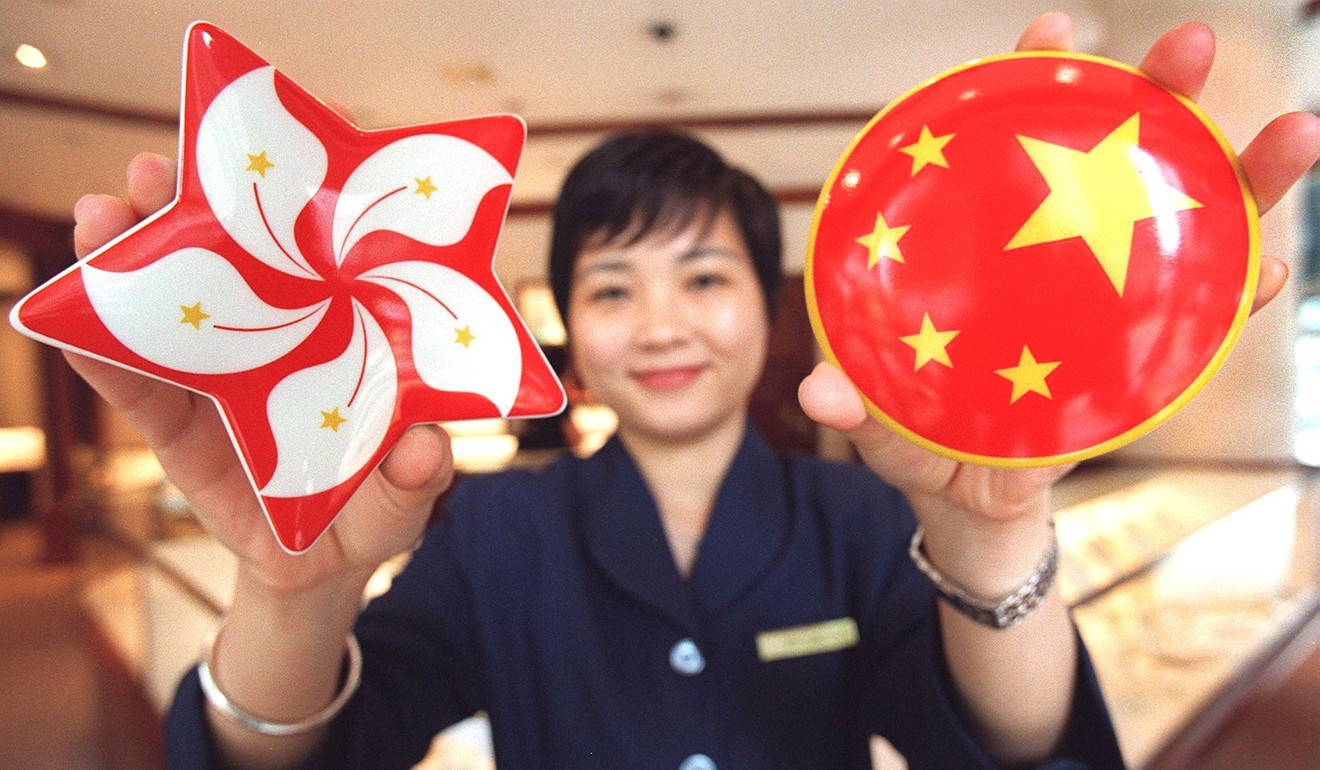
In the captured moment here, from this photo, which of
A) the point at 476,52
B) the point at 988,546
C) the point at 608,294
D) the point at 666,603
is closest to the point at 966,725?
the point at 988,546

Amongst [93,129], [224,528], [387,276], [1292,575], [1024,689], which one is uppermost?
[93,129]

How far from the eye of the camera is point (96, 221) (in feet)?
1.11

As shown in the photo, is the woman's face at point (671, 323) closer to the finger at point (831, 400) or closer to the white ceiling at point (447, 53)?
the white ceiling at point (447, 53)

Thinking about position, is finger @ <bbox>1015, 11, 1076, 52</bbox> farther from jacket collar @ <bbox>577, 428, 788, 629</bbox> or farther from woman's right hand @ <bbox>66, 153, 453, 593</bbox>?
jacket collar @ <bbox>577, 428, 788, 629</bbox>

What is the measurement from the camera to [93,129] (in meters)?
0.42

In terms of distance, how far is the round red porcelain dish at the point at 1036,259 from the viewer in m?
0.35

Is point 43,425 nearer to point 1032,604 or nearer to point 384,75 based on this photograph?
point 384,75

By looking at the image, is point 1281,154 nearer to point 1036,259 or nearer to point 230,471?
point 1036,259

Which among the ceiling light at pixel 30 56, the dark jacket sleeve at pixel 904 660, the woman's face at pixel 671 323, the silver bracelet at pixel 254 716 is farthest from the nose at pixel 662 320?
the ceiling light at pixel 30 56

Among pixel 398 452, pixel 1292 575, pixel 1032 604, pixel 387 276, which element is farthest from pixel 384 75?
pixel 1292 575

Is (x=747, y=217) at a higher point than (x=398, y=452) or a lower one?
higher

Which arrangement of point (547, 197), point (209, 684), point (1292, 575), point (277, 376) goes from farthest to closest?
point (1292, 575), point (547, 197), point (209, 684), point (277, 376)

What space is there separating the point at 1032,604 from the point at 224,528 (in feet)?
1.79

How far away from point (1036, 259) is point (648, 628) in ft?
1.75
